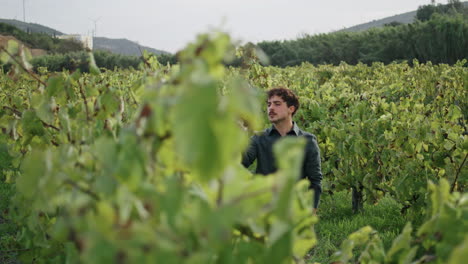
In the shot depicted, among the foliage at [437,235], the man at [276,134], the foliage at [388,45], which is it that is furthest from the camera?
the foliage at [388,45]

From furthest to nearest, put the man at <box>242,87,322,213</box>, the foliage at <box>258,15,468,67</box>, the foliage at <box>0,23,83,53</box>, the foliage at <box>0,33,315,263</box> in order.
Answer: the foliage at <box>0,23,83,53</box>, the foliage at <box>258,15,468,67</box>, the man at <box>242,87,322,213</box>, the foliage at <box>0,33,315,263</box>

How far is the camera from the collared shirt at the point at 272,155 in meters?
3.83

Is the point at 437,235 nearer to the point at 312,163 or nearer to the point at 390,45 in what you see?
the point at 312,163

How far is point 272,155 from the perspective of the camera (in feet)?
13.1

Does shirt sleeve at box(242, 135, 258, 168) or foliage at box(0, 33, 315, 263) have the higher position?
foliage at box(0, 33, 315, 263)

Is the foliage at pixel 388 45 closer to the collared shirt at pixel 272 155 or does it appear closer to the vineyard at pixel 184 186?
the collared shirt at pixel 272 155

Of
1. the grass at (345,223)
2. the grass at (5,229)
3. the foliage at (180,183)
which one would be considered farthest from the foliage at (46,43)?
the foliage at (180,183)

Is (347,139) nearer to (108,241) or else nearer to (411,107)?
(411,107)

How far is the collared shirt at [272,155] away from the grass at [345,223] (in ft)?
3.46

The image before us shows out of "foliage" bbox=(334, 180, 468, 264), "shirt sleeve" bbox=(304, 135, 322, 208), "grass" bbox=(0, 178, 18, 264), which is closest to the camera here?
"foliage" bbox=(334, 180, 468, 264)

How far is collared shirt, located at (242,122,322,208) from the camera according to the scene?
383 cm

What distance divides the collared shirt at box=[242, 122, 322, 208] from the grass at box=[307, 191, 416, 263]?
3.46 feet

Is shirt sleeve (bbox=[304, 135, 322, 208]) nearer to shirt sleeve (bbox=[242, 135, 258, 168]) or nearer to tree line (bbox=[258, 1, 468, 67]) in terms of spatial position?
shirt sleeve (bbox=[242, 135, 258, 168])

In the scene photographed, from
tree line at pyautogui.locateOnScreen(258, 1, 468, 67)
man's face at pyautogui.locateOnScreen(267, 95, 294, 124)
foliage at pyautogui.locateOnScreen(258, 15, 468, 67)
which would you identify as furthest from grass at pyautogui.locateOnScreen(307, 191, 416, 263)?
foliage at pyautogui.locateOnScreen(258, 15, 468, 67)
